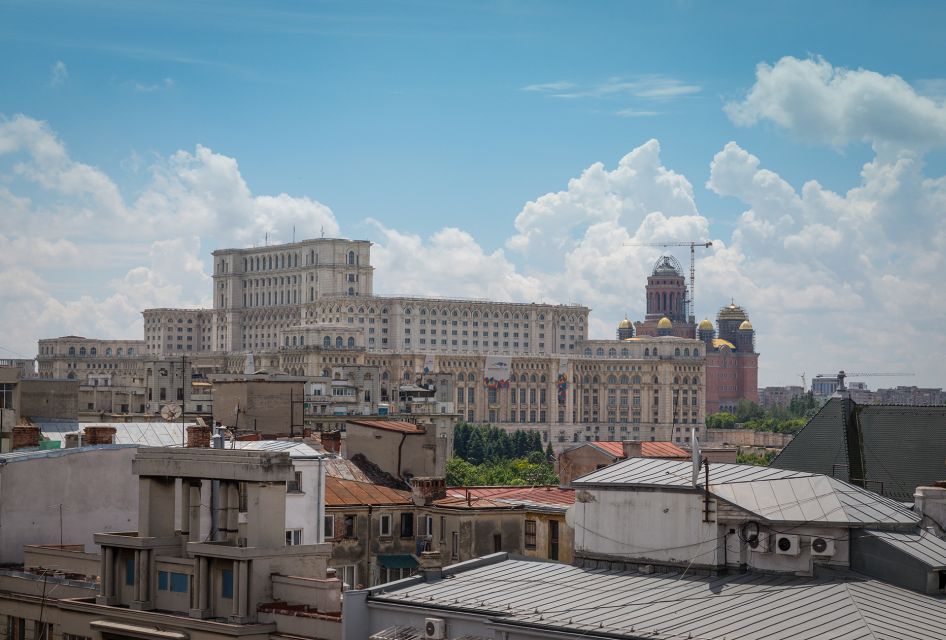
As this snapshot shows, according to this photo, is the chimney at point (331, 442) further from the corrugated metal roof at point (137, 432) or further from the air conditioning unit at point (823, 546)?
the air conditioning unit at point (823, 546)

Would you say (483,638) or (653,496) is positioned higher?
(653,496)

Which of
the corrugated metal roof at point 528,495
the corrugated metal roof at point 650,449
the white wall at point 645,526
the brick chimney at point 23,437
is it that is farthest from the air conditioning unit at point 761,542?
the corrugated metal roof at point 650,449

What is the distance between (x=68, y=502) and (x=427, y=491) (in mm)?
11928

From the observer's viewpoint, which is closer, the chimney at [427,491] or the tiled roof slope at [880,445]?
the chimney at [427,491]

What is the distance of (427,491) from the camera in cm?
4544

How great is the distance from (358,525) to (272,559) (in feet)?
51.6

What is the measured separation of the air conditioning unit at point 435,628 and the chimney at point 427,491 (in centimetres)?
1962

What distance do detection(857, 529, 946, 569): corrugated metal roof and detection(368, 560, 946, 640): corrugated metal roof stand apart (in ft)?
1.89

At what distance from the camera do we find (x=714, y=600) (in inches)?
979

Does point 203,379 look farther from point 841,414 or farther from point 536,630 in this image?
point 536,630

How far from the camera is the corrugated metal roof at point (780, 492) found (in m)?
25.9

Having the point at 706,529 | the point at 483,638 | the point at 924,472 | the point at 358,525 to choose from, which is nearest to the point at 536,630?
the point at 483,638

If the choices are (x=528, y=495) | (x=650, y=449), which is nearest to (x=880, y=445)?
(x=528, y=495)

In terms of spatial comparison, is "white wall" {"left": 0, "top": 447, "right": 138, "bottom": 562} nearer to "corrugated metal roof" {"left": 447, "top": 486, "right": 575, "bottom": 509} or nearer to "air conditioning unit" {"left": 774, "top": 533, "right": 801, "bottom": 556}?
"corrugated metal roof" {"left": 447, "top": 486, "right": 575, "bottom": 509}
